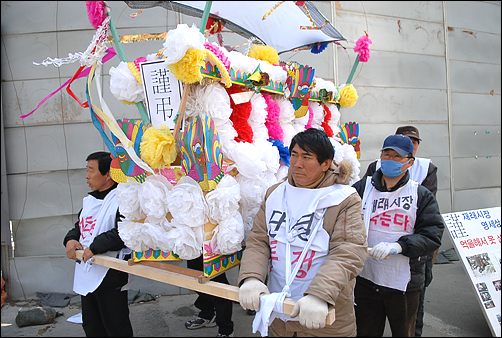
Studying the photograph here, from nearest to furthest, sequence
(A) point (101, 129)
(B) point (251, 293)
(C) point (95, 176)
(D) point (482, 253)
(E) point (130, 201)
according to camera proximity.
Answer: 1. (B) point (251, 293)
2. (E) point (130, 201)
3. (A) point (101, 129)
4. (C) point (95, 176)
5. (D) point (482, 253)

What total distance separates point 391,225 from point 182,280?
1170 mm

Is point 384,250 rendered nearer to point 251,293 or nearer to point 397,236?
point 397,236

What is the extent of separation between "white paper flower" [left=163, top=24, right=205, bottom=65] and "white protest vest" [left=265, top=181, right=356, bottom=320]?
755 millimetres

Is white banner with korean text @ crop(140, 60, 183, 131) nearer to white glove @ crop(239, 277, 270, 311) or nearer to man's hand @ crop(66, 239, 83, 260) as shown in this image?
white glove @ crop(239, 277, 270, 311)

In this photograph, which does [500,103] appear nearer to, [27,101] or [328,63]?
[328,63]

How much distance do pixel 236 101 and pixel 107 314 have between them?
4.99 ft

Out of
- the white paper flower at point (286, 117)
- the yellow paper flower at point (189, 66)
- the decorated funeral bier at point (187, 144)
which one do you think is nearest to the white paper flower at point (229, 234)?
the decorated funeral bier at point (187, 144)

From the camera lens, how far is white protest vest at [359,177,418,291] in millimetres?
2188

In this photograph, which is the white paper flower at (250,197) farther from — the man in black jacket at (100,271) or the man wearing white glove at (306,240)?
the man in black jacket at (100,271)

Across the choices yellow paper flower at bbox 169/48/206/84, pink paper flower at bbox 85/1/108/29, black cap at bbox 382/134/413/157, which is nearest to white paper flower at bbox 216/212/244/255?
yellow paper flower at bbox 169/48/206/84

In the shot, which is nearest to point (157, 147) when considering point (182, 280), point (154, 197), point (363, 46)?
point (154, 197)

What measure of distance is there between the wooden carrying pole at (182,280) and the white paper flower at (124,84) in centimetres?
87

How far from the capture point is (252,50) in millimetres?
2430

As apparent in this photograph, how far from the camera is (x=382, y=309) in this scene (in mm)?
2328
